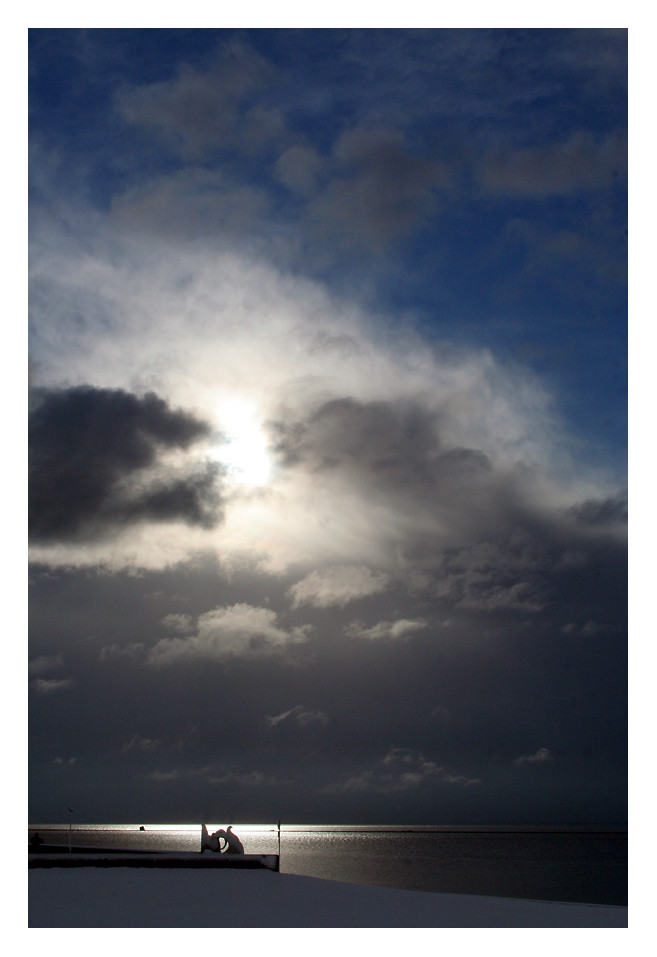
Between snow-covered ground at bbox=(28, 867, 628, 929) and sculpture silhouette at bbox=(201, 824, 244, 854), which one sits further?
sculpture silhouette at bbox=(201, 824, 244, 854)

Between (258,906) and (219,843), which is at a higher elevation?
(258,906)

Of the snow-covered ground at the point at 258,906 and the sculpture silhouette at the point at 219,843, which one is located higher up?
the snow-covered ground at the point at 258,906

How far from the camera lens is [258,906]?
25609 mm

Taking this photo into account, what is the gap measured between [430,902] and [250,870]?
479 inches

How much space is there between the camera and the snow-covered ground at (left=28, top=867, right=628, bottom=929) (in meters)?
22.6

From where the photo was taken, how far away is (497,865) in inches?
6388

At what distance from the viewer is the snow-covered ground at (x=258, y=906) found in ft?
74.1

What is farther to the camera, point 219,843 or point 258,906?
point 219,843

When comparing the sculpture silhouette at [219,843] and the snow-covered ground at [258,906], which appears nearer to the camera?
the snow-covered ground at [258,906]

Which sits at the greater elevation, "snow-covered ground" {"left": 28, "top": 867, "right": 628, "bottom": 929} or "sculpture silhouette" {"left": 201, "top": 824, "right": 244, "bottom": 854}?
"snow-covered ground" {"left": 28, "top": 867, "right": 628, "bottom": 929}
